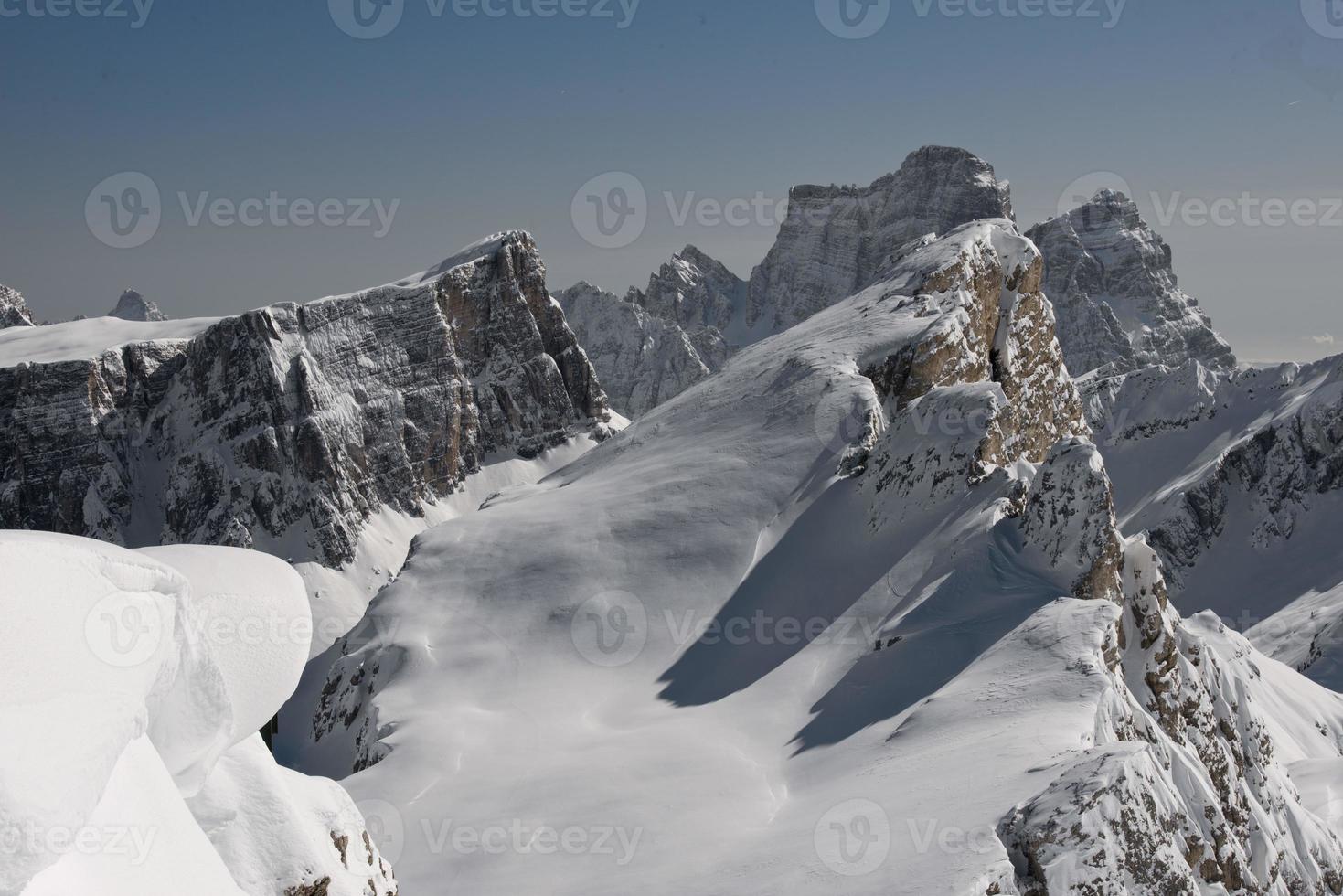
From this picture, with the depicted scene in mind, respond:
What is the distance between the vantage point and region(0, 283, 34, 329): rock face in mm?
167125

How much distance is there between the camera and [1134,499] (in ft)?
434

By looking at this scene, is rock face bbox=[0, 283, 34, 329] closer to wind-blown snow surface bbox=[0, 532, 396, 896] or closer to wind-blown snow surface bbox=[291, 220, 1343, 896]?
wind-blown snow surface bbox=[291, 220, 1343, 896]

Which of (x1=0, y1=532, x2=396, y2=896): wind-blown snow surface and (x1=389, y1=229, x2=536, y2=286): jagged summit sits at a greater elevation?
(x1=389, y1=229, x2=536, y2=286): jagged summit

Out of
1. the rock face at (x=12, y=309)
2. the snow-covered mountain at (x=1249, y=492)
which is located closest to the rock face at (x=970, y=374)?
the snow-covered mountain at (x=1249, y=492)

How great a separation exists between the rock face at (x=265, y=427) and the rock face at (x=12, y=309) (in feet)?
222

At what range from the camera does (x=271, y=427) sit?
112500 millimetres

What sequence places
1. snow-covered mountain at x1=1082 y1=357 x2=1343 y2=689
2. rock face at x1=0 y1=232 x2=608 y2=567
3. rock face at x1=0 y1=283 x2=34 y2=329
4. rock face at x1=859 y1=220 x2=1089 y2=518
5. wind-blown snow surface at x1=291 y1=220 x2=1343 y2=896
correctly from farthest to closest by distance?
rock face at x1=0 y1=283 x2=34 y2=329 < rock face at x1=0 y1=232 x2=608 y2=567 < snow-covered mountain at x1=1082 y1=357 x2=1343 y2=689 < rock face at x1=859 y1=220 x2=1089 y2=518 < wind-blown snow surface at x1=291 y1=220 x2=1343 y2=896

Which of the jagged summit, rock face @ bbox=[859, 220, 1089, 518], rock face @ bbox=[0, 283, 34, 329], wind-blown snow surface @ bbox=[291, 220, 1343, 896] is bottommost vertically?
wind-blown snow surface @ bbox=[291, 220, 1343, 896]

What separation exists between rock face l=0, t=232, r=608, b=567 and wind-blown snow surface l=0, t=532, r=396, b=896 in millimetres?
103704

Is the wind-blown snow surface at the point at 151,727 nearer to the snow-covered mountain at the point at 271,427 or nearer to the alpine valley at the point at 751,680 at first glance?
the alpine valley at the point at 751,680

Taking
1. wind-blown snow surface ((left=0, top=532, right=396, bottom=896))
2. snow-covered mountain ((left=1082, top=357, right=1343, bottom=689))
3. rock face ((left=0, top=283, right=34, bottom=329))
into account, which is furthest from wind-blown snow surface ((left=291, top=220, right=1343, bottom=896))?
rock face ((left=0, top=283, right=34, bottom=329))

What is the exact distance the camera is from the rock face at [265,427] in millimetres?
110500

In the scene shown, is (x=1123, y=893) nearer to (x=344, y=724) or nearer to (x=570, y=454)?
(x=344, y=724)

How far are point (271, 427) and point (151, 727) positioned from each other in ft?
372
